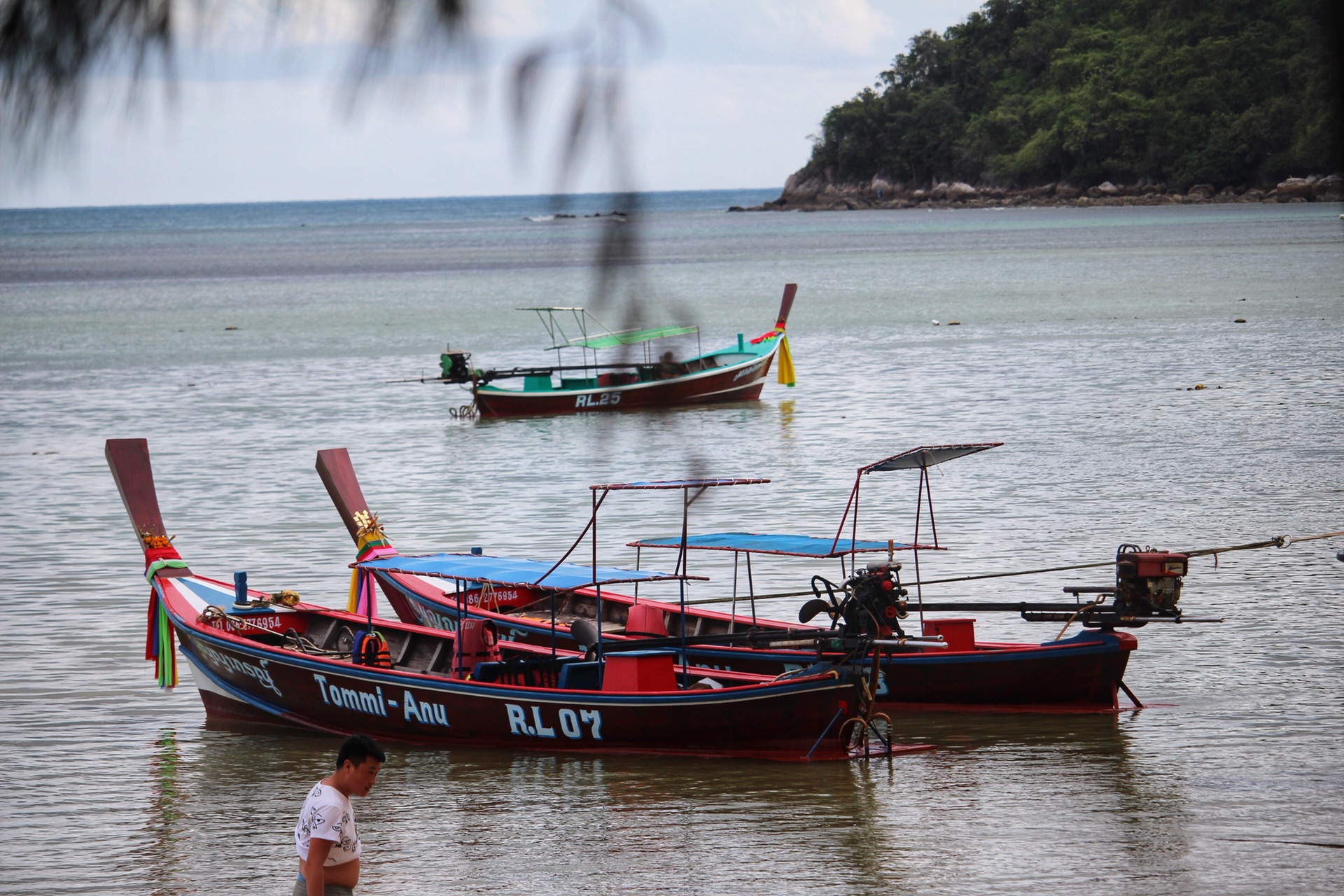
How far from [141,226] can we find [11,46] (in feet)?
568

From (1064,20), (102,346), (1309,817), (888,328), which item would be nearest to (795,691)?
(1309,817)

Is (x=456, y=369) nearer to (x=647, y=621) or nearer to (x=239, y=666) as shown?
(x=647, y=621)

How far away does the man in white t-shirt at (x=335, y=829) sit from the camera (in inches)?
245

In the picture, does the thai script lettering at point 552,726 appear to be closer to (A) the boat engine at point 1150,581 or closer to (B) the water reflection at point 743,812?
(B) the water reflection at point 743,812

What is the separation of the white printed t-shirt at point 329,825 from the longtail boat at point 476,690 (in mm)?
4769

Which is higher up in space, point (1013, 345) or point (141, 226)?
point (141, 226)

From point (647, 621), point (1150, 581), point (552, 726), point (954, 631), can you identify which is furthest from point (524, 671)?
point (1150, 581)

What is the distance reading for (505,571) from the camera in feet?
39.5

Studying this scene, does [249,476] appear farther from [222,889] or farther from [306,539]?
[222,889]

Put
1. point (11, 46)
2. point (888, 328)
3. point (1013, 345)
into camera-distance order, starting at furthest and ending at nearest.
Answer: point (888, 328) → point (1013, 345) → point (11, 46)

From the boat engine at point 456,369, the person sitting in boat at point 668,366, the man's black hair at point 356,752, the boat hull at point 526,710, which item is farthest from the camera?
the boat engine at point 456,369

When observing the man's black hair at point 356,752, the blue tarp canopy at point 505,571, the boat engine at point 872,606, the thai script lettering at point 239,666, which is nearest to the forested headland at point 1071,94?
the man's black hair at point 356,752

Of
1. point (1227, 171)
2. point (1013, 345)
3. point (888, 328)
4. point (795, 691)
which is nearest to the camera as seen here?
point (1227, 171)

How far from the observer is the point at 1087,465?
2358 cm
